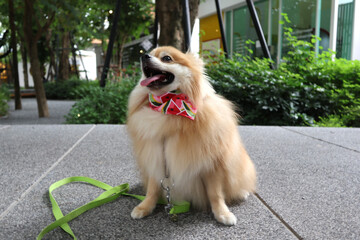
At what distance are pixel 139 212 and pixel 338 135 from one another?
361 centimetres

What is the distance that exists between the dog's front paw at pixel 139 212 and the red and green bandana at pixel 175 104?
0.64 m

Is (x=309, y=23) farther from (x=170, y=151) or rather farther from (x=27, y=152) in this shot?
(x=170, y=151)

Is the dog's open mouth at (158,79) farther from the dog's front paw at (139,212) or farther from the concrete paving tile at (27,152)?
the concrete paving tile at (27,152)

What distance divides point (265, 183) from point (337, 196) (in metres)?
0.53

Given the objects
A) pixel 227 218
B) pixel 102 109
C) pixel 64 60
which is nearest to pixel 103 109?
pixel 102 109

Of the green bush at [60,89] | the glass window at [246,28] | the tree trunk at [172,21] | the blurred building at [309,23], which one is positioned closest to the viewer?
the tree trunk at [172,21]

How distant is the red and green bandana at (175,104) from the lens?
1584mm

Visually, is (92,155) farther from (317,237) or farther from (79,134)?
(317,237)

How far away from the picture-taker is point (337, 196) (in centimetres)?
205

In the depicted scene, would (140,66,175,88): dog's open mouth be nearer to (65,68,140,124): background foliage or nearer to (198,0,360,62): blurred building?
(65,68,140,124): background foliage

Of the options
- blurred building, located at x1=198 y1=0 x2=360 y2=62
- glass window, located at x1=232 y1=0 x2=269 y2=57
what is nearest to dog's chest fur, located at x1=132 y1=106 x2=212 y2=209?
blurred building, located at x1=198 y1=0 x2=360 y2=62

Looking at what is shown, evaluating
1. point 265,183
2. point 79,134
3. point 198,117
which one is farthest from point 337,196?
point 79,134

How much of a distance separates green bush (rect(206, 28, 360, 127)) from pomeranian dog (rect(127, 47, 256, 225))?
12.1 feet

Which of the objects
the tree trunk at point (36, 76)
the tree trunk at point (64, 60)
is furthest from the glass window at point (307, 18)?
the tree trunk at point (64, 60)
